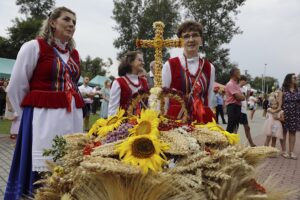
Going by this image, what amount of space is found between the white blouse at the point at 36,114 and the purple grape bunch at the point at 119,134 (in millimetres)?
1192

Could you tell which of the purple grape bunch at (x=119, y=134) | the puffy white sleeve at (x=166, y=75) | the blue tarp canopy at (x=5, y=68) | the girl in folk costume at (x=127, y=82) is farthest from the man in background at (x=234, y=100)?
the blue tarp canopy at (x=5, y=68)

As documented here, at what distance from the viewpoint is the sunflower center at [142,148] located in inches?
61.7

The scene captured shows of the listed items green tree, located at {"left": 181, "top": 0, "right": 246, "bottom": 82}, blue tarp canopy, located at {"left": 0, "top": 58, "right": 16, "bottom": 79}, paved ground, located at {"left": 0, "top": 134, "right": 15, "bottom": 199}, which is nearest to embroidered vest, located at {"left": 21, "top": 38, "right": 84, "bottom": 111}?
paved ground, located at {"left": 0, "top": 134, "right": 15, "bottom": 199}

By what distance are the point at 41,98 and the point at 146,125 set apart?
1457 mm

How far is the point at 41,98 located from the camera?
9.70 feet

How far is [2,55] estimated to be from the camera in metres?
43.3

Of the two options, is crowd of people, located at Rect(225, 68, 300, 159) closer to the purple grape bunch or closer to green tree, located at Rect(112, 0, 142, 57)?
the purple grape bunch

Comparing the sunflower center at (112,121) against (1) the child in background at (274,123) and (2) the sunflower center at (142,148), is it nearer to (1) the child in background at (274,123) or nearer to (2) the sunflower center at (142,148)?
(2) the sunflower center at (142,148)

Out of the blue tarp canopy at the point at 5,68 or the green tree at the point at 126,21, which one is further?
the green tree at the point at 126,21

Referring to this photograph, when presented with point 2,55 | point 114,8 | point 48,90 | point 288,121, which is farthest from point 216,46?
point 48,90

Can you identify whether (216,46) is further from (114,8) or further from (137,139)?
(137,139)

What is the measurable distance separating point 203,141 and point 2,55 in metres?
44.8

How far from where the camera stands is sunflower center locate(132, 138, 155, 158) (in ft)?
5.14

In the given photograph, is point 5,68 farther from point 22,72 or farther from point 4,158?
point 22,72
